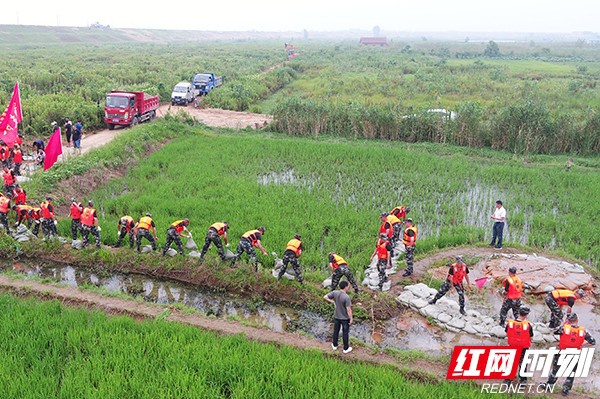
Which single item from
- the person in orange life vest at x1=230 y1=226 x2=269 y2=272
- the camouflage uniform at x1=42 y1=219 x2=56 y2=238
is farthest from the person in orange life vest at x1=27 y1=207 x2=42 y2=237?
the person in orange life vest at x1=230 y1=226 x2=269 y2=272

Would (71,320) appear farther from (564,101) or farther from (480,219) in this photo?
(564,101)

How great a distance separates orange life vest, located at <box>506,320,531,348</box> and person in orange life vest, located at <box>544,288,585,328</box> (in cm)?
143

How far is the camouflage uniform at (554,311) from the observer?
28.5 feet

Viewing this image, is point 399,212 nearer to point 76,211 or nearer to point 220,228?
point 220,228

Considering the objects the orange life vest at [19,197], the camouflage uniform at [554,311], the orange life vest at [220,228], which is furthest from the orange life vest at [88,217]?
the camouflage uniform at [554,311]

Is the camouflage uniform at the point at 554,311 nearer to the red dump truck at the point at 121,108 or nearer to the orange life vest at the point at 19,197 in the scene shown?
the orange life vest at the point at 19,197

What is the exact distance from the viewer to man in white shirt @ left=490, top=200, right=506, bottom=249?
1236cm

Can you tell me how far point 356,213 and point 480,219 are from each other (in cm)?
417

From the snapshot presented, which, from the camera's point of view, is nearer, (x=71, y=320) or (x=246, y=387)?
(x=246, y=387)

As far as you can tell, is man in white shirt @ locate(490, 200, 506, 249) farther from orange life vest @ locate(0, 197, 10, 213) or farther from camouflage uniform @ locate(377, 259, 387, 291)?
orange life vest @ locate(0, 197, 10, 213)

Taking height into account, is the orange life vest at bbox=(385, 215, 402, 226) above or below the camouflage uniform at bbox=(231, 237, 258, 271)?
above

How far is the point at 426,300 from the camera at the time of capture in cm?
1032

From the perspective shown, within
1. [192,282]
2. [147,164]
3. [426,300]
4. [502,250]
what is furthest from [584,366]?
[147,164]

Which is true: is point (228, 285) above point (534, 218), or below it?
below
